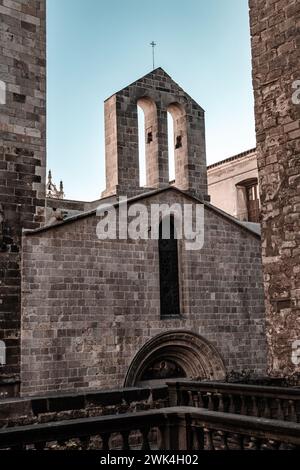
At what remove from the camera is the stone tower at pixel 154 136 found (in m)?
13.1

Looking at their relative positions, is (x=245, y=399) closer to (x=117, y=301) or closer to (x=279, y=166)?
(x=279, y=166)

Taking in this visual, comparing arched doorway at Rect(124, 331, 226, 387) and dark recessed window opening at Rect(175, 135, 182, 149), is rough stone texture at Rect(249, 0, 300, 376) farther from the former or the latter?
dark recessed window opening at Rect(175, 135, 182, 149)

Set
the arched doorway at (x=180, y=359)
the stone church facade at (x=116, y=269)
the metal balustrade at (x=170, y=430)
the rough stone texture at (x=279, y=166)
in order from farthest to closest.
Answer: the arched doorway at (x=180, y=359) → the stone church facade at (x=116, y=269) → the rough stone texture at (x=279, y=166) → the metal balustrade at (x=170, y=430)

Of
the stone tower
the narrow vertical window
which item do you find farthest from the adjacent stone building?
the narrow vertical window

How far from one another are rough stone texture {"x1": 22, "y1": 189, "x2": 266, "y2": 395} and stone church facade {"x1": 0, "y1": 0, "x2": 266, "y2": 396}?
0.08 feet

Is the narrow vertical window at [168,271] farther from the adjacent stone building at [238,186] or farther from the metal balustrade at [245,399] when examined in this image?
the adjacent stone building at [238,186]

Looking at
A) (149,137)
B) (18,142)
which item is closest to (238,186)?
(149,137)

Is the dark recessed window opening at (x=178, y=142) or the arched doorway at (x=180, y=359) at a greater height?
the dark recessed window opening at (x=178, y=142)

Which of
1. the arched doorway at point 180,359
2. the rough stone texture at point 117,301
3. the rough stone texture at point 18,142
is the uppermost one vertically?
the rough stone texture at point 18,142

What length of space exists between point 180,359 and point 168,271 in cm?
208

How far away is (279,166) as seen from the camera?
8.24m

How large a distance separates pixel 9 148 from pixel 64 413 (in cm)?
541

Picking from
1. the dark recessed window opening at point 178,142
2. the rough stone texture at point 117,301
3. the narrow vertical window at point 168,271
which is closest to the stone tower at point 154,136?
the dark recessed window opening at point 178,142

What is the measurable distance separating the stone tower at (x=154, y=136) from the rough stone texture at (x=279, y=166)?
195 inches
